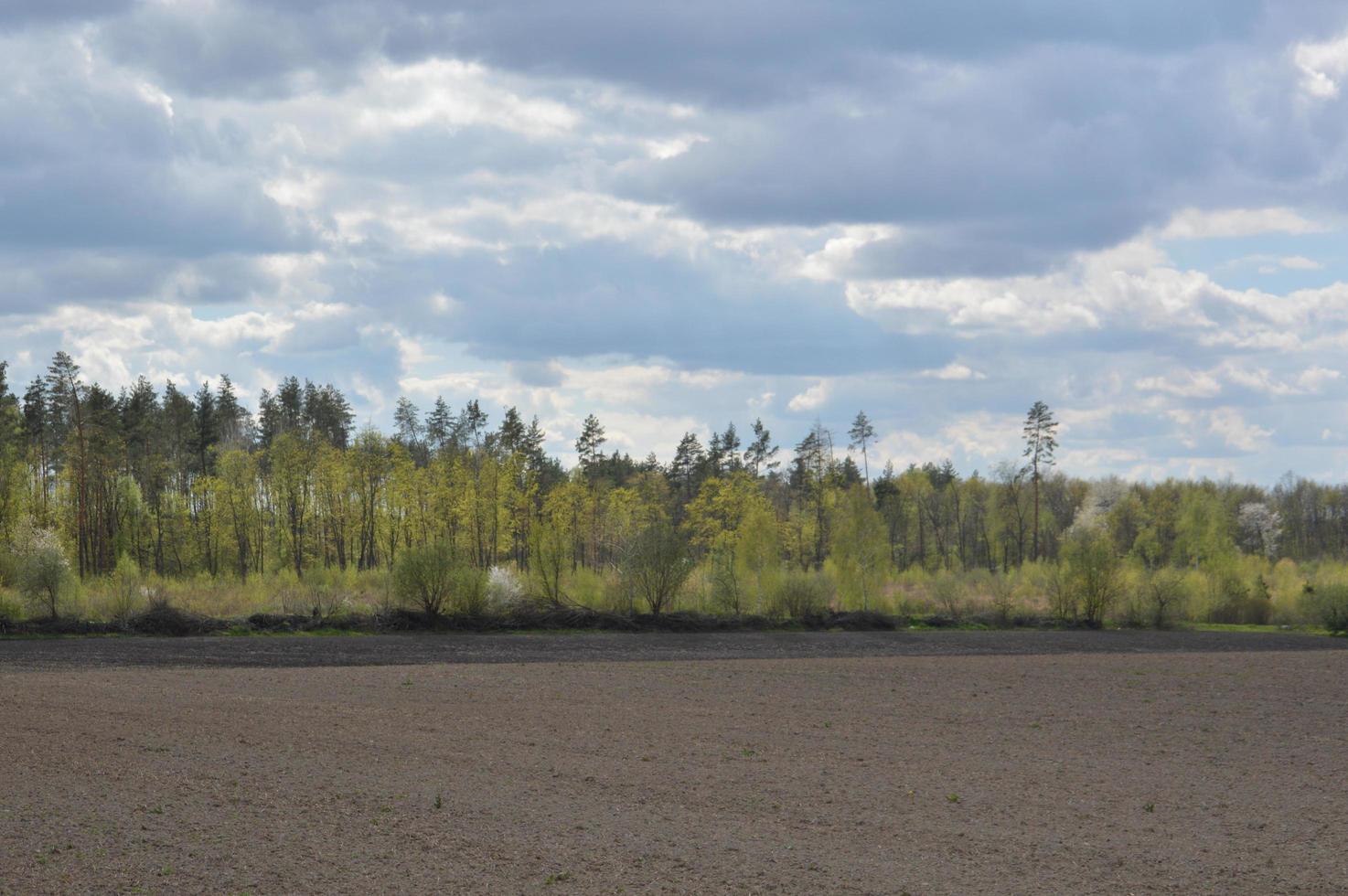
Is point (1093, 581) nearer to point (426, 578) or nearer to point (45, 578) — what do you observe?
point (426, 578)

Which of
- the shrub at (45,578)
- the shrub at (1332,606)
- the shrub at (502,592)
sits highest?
the shrub at (45,578)

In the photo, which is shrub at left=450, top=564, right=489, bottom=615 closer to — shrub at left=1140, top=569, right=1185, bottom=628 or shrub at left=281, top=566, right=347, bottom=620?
shrub at left=281, top=566, right=347, bottom=620

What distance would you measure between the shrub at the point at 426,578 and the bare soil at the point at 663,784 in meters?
A: 17.3

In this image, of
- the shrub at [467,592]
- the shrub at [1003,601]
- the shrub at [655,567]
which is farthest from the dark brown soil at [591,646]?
the shrub at [1003,601]

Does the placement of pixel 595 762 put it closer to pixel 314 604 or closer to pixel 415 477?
pixel 314 604

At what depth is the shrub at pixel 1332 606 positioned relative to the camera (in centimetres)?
4678

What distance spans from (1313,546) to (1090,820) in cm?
13123

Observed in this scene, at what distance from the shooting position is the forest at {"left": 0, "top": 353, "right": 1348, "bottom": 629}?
46281mm

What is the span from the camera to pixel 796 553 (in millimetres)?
78500

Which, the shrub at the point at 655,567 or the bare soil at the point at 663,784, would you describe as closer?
the bare soil at the point at 663,784

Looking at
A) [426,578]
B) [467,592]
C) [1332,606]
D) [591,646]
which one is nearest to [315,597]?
[426,578]

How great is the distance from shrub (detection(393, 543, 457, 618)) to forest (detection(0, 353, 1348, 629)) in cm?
8

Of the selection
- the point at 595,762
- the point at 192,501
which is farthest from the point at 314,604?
the point at 192,501

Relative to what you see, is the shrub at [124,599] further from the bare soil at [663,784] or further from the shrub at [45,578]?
the bare soil at [663,784]
